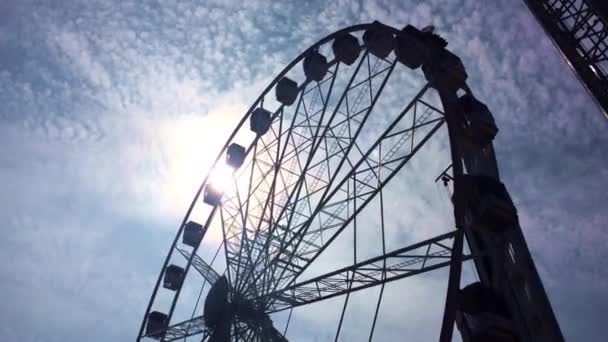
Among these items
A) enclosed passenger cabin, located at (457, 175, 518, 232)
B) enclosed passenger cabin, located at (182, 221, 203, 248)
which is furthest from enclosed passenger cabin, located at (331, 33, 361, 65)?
enclosed passenger cabin, located at (182, 221, 203, 248)

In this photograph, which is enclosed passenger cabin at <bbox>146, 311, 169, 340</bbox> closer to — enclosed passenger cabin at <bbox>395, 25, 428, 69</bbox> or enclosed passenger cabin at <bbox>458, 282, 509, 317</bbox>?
enclosed passenger cabin at <bbox>395, 25, 428, 69</bbox>

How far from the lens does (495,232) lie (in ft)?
28.0

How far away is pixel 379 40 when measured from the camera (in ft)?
52.4

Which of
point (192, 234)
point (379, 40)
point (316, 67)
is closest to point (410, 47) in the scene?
point (379, 40)

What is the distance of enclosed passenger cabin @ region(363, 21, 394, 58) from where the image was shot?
1586 centimetres

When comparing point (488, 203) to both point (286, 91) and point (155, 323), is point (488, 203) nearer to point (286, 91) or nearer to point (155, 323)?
point (286, 91)

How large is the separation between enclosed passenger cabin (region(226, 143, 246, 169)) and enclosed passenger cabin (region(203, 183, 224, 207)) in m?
1.57

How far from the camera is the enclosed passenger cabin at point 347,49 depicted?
690 inches

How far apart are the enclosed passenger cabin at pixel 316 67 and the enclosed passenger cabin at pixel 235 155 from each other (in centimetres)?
559

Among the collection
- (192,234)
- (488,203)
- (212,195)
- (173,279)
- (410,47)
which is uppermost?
(410,47)

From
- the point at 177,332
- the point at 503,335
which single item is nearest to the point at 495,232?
the point at 503,335

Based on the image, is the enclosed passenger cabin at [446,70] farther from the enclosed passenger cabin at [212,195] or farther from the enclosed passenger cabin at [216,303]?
the enclosed passenger cabin at [212,195]

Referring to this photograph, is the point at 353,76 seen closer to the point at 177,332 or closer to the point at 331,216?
the point at 331,216

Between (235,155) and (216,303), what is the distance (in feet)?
25.5
